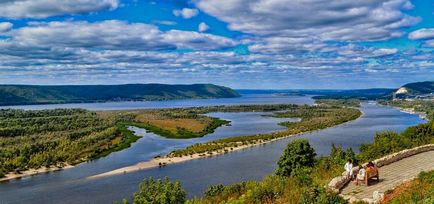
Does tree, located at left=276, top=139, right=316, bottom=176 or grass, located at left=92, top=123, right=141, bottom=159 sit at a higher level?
tree, located at left=276, top=139, right=316, bottom=176

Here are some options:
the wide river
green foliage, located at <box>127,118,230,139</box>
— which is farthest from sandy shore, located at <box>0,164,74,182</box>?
green foliage, located at <box>127,118,230,139</box>

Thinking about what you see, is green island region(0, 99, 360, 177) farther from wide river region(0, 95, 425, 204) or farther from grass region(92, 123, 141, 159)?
wide river region(0, 95, 425, 204)

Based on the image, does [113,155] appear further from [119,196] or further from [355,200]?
[355,200]

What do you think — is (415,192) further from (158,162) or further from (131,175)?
(158,162)

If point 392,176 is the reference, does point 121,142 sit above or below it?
below

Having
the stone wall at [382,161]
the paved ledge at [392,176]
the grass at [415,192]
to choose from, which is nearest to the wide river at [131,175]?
the stone wall at [382,161]

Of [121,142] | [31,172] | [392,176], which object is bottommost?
[31,172]

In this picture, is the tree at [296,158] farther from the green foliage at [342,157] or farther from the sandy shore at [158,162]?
the sandy shore at [158,162]

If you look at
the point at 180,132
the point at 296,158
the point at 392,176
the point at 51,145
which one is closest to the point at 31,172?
the point at 51,145
